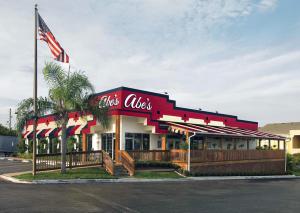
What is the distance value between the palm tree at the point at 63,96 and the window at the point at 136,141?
749cm

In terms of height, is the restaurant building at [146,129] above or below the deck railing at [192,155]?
above

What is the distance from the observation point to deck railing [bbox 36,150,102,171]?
78.5ft

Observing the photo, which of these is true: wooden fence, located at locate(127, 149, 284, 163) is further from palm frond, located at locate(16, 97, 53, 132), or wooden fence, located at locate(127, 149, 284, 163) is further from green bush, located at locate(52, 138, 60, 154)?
green bush, located at locate(52, 138, 60, 154)

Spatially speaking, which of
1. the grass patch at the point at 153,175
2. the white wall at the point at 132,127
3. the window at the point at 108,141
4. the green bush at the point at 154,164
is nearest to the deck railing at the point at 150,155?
the green bush at the point at 154,164

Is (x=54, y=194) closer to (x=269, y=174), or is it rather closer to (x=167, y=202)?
(x=167, y=202)

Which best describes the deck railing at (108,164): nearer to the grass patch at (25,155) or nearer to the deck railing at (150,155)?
the deck railing at (150,155)

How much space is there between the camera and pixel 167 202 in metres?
14.0

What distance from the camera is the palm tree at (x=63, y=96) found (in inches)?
886

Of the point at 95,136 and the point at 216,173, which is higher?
the point at 95,136

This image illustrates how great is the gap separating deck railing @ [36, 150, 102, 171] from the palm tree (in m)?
1.80

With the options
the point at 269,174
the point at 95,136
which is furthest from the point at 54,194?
the point at 269,174

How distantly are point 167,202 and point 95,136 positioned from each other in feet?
63.0

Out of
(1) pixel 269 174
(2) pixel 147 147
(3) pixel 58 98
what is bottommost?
(1) pixel 269 174

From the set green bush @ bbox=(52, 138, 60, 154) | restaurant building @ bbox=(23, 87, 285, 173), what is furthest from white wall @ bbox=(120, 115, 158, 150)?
green bush @ bbox=(52, 138, 60, 154)
